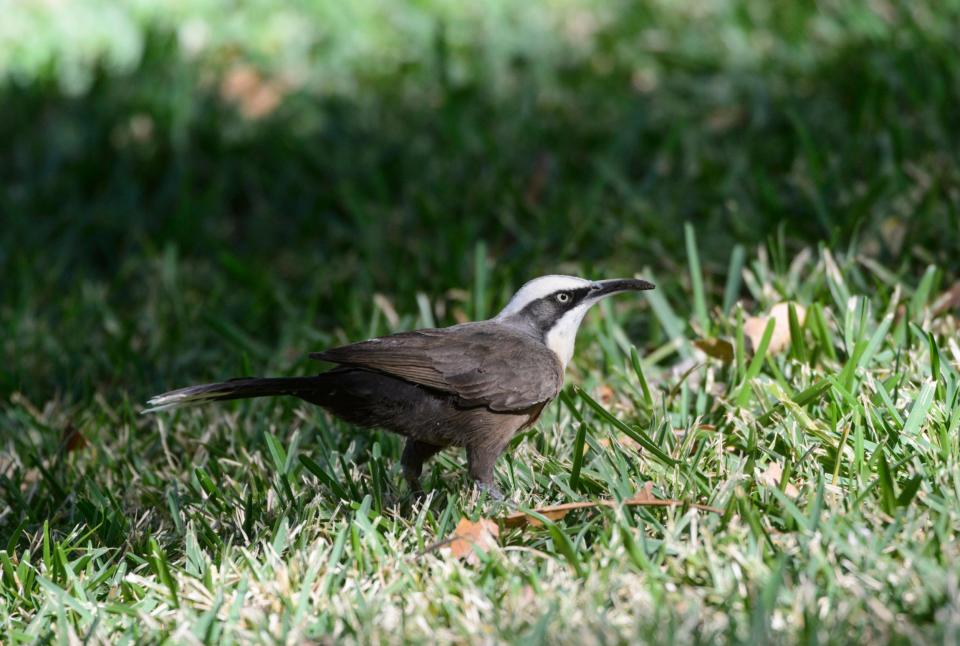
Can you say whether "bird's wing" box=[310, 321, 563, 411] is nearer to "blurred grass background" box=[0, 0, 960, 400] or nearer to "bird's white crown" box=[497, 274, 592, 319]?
"bird's white crown" box=[497, 274, 592, 319]

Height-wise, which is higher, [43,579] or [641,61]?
[641,61]

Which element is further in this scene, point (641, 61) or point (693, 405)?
point (641, 61)

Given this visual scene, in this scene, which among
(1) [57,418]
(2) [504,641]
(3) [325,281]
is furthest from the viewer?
(3) [325,281]

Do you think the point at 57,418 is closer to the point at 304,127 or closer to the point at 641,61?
the point at 304,127

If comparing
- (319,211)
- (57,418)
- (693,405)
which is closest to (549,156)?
(319,211)

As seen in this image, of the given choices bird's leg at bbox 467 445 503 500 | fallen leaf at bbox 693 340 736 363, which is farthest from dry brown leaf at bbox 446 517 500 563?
fallen leaf at bbox 693 340 736 363

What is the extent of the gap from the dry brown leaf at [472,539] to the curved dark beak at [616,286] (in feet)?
3.83

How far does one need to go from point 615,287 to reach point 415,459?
3.16ft

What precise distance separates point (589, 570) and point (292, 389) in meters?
1.36

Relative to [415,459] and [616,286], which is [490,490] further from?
[616,286]

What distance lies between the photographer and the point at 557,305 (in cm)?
465

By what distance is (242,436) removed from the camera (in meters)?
4.85

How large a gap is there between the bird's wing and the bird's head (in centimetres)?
19

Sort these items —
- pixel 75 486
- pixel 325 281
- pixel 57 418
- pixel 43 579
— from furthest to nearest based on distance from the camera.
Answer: pixel 325 281
pixel 57 418
pixel 75 486
pixel 43 579
